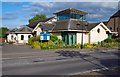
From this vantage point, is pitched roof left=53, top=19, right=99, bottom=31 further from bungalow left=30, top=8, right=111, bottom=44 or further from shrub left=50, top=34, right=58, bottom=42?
shrub left=50, top=34, right=58, bottom=42

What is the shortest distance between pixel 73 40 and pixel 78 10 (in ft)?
24.7

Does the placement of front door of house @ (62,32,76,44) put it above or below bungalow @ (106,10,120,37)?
below

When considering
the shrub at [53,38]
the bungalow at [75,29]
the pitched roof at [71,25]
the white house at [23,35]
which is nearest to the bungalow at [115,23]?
the bungalow at [75,29]

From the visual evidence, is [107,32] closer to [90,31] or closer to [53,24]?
[90,31]

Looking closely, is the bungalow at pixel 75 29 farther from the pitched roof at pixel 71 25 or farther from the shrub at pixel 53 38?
the shrub at pixel 53 38

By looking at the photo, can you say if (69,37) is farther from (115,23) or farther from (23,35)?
(115,23)

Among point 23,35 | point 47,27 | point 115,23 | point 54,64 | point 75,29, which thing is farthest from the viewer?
point 115,23

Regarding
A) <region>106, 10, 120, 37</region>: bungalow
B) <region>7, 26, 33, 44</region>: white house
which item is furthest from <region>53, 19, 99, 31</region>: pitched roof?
<region>106, 10, 120, 37</region>: bungalow

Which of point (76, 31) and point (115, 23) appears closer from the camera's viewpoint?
point (76, 31)

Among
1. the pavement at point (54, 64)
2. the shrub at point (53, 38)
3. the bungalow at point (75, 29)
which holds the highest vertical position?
the bungalow at point (75, 29)

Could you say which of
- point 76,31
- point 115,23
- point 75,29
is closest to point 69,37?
point 76,31

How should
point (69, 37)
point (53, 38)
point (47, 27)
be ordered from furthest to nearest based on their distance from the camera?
point (47, 27) → point (69, 37) → point (53, 38)

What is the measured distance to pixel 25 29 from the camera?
57250mm

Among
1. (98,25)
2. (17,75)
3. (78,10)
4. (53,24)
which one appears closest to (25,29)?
(53,24)
